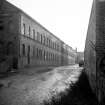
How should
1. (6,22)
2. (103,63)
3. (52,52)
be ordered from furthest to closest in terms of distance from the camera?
(52,52)
(6,22)
(103,63)

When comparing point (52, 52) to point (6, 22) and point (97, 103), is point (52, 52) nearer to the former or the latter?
point (6, 22)

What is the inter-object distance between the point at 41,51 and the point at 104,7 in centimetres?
3181

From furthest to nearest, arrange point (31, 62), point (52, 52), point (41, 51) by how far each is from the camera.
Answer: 1. point (52, 52)
2. point (41, 51)
3. point (31, 62)

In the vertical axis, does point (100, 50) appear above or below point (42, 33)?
below

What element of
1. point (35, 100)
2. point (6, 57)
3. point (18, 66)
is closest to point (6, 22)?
point (6, 57)

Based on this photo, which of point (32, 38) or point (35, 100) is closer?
point (35, 100)

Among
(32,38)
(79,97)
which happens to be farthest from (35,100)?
(32,38)

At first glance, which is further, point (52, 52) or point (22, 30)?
point (52, 52)

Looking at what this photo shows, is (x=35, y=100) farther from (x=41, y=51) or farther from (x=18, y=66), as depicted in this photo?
(x=41, y=51)

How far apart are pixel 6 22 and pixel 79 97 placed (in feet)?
73.4

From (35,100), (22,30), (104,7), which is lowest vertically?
(35,100)

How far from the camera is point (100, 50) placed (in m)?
7.12

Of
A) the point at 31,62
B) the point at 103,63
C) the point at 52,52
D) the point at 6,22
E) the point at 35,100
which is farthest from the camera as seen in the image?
→ the point at 52,52

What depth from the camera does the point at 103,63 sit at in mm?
7078
